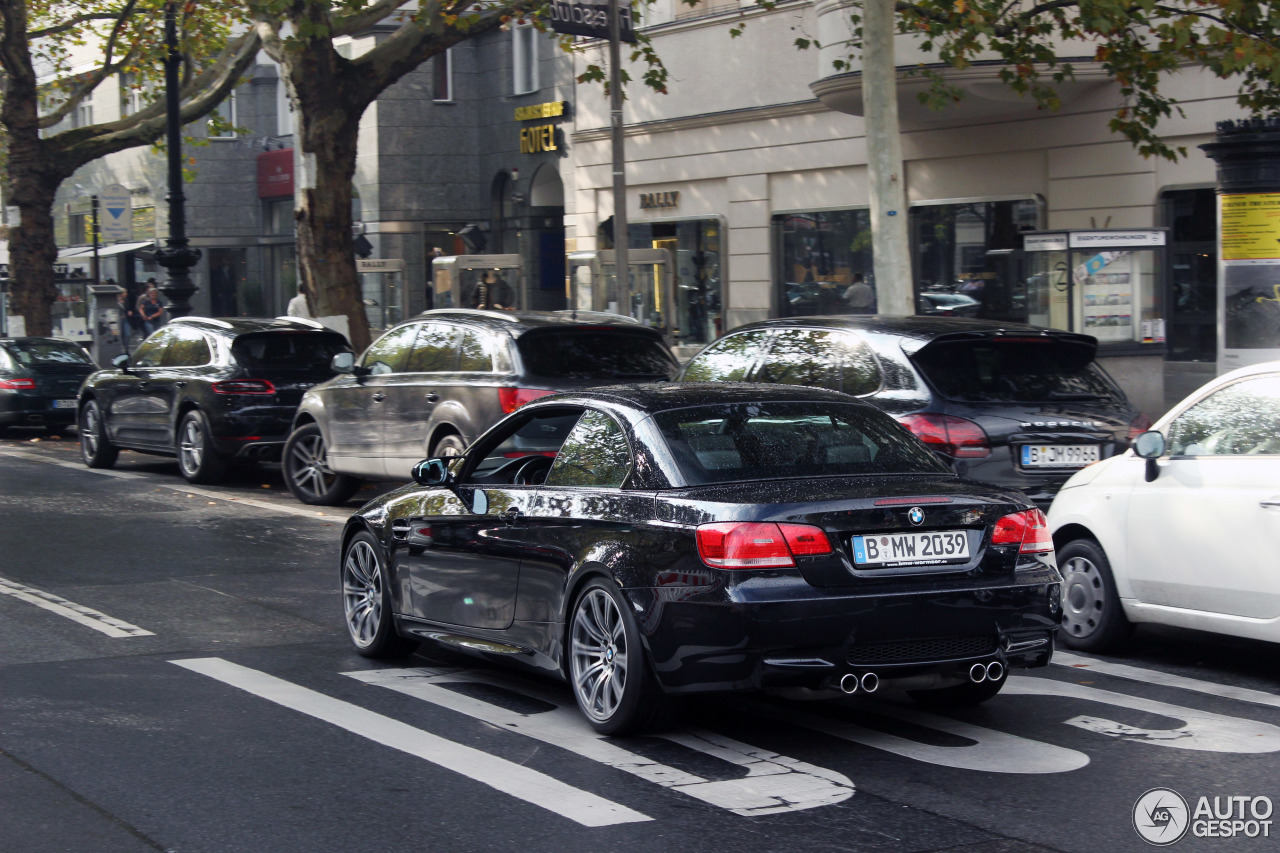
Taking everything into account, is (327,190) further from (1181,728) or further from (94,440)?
(1181,728)

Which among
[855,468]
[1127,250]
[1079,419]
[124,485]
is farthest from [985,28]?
[855,468]

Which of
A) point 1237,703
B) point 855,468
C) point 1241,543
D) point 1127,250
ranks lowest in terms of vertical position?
point 1237,703

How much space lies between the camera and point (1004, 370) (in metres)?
9.66

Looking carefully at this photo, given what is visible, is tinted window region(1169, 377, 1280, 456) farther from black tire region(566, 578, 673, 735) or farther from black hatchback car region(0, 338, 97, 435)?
black hatchback car region(0, 338, 97, 435)

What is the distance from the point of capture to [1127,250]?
57.0 ft

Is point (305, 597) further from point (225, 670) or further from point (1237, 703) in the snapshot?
point (1237, 703)

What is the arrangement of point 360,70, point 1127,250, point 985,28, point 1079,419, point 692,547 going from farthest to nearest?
point 360,70, point 1127,250, point 985,28, point 1079,419, point 692,547

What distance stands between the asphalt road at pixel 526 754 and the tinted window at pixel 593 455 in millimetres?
984

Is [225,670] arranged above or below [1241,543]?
below

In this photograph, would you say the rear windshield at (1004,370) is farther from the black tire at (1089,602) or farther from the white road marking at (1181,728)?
the white road marking at (1181,728)

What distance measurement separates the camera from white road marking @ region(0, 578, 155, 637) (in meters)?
8.55

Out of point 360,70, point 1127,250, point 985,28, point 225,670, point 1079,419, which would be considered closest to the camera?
point 225,670

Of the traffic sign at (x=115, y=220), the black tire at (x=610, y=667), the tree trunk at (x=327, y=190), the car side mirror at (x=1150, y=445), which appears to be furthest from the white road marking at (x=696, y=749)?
the traffic sign at (x=115, y=220)

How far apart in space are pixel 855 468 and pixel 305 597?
451cm
